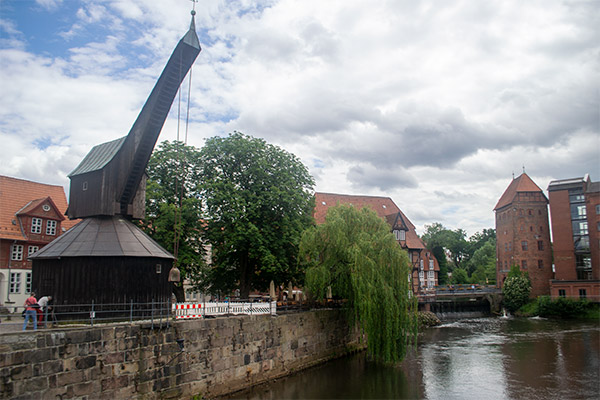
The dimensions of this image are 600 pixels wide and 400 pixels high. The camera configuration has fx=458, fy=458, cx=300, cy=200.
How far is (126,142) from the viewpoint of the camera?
1788 cm

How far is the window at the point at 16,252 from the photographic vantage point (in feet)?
89.0

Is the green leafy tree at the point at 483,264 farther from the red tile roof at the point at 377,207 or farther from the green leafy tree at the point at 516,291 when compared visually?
the red tile roof at the point at 377,207

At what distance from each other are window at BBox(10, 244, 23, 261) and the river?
1830 centimetres

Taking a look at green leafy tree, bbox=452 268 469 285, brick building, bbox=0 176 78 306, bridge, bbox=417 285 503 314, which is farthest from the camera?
green leafy tree, bbox=452 268 469 285

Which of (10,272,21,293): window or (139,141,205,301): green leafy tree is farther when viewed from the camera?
(10,272,21,293): window

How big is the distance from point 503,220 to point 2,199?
185 feet

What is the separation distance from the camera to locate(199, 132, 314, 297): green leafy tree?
2539 centimetres

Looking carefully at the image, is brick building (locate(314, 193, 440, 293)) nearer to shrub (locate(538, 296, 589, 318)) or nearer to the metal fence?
shrub (locate(538, 296, 589, 318))

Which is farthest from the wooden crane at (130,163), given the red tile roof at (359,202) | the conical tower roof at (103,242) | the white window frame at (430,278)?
the white window frame at (430,278)

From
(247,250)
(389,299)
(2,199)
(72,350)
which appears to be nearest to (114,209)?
(72,350)

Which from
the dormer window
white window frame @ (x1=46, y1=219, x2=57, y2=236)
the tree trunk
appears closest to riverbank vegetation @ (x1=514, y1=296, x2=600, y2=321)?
the dormer window

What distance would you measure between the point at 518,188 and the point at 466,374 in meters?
44.1

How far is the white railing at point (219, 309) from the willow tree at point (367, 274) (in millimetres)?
3689

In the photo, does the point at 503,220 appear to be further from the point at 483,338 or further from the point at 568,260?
the point at 483,338
